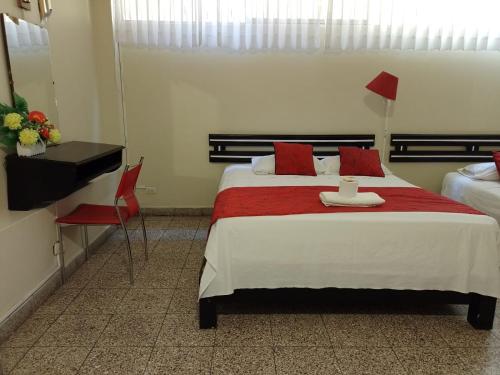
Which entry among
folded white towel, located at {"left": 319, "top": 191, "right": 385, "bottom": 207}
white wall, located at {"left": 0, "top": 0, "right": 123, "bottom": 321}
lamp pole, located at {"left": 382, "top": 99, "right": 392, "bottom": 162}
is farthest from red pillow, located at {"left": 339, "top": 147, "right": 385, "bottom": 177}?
white wall, located at {"left": 0, "top": 0, "right": 123, "bottom": 321}

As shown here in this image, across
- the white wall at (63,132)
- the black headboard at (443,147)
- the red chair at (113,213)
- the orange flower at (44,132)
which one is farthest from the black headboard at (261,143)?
the orange flower at (44,132)

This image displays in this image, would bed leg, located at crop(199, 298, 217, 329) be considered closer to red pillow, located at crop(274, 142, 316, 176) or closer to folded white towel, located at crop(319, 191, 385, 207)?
folded white towel, located at crop(319, 191, 385, 207)

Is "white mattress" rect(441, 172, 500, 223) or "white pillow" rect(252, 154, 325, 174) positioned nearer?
"white mattress" rect(441, 172, 500, 223)

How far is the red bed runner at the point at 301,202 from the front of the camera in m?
2.35

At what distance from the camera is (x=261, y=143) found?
4.05 metres

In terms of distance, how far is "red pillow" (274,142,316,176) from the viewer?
3.57 m

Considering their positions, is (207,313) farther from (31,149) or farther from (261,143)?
(261,143)

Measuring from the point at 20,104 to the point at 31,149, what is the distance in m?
0.28

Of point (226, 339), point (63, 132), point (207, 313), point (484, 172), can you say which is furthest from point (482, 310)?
point (63, 132)

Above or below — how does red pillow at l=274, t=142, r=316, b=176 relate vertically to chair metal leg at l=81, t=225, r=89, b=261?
above

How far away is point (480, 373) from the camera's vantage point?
1.89m

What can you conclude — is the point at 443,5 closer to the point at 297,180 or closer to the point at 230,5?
the point at 230,5

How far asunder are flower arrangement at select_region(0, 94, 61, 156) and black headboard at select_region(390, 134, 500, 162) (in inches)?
131

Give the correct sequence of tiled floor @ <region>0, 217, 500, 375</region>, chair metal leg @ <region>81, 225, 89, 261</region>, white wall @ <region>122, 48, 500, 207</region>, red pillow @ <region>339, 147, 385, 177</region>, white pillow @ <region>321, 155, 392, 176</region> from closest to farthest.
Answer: tiled floor @ <region>0, 217, 500, 375</region> → chair metal leg @ <region>81, 225, 89, 261</region> → red pillow @ <region>339, 147, 385, 177</region> → white pillow @ <region>321, 155, 392, 176</region> → white wall @ <region>122, 48, 500, 207</region>
